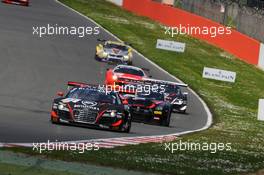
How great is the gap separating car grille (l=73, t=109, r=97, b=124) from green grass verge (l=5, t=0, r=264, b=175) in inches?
94.4

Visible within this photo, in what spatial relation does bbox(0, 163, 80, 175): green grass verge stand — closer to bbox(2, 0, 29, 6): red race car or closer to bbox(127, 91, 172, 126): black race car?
bbox(127, 91, 172, 126): black race car

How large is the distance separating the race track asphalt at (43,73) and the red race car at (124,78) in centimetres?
183

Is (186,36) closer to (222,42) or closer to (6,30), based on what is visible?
(222,42)

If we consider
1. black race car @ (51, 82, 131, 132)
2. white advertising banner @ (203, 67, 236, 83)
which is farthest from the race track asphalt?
white advertising banner @ (203, 67, 236, 83)

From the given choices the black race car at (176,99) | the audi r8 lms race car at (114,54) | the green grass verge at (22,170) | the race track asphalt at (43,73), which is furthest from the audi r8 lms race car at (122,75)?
the green grass verge at (22,170)

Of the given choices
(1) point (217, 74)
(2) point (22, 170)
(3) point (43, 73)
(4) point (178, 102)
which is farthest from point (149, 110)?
(1) point (217, 74)

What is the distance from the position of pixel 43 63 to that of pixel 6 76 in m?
7.29

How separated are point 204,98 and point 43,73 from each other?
726 centimetres

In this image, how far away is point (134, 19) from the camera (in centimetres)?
6681

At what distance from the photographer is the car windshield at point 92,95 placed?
22.6 m

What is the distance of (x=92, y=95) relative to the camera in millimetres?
22984

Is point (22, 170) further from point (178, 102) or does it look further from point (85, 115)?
point (178, 102)

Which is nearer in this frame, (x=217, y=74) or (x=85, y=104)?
(x=85, y=104)

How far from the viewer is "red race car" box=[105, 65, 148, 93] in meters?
28.8
